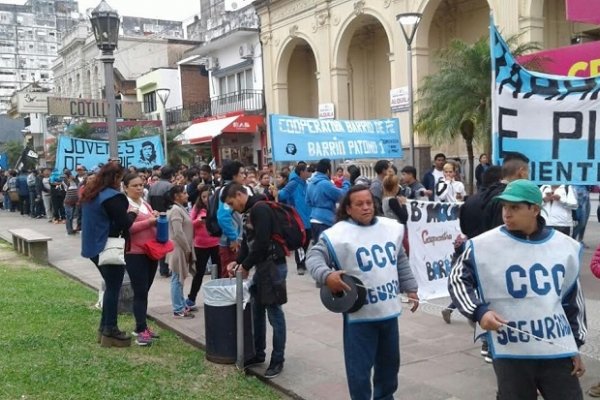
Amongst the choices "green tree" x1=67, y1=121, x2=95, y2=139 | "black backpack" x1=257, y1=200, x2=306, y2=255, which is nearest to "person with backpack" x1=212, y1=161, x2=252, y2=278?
"black backpack" x1=257, y1=200, x2=306, y2=255

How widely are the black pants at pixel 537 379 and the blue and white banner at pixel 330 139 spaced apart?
8928 mm

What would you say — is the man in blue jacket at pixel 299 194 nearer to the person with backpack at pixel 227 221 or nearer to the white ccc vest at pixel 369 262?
the person with backpack at pixel 227 221

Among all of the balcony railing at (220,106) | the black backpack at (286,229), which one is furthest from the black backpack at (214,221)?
the balcony railing at (220,106)

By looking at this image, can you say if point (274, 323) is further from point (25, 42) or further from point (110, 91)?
point (25, 42)

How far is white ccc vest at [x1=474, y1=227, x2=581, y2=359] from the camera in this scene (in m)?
3.09

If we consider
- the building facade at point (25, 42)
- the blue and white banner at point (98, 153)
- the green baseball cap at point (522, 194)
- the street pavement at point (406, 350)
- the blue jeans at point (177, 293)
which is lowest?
the street pavement at point (406, 350)

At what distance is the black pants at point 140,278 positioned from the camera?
20.6ft

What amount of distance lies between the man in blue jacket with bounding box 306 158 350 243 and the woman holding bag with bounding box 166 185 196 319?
2513 mm

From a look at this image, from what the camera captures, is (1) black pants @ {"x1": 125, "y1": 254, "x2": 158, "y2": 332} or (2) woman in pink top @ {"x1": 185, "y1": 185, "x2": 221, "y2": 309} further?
(2) woman in pink top @ {"x1": 185, "y1": 185, "x2": 221, "y2": 309}

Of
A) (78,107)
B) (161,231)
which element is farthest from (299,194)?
(161,231)

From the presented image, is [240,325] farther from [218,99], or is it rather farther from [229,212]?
[218,99]

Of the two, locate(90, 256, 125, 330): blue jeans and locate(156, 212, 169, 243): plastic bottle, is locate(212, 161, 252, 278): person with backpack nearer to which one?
locate(156, 212, 169, 243): plastic bottle

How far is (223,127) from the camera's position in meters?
28.0

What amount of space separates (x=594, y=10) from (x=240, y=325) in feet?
16.3
